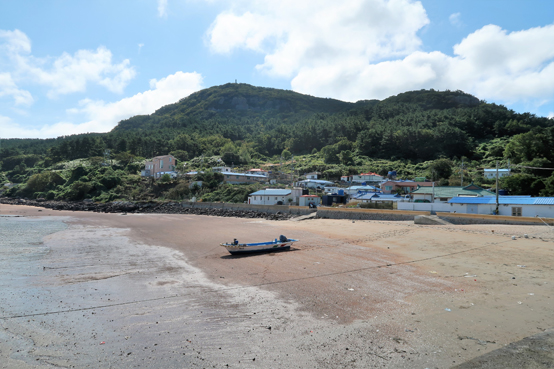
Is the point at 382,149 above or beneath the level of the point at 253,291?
above

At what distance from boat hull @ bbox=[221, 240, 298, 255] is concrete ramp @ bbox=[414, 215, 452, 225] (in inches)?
538

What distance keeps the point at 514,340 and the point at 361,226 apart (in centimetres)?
2128

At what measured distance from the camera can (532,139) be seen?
177ft

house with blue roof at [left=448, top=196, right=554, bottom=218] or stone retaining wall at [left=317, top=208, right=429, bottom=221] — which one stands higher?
house with blue roof at [left=448, top=196, right=554, bottom=218]

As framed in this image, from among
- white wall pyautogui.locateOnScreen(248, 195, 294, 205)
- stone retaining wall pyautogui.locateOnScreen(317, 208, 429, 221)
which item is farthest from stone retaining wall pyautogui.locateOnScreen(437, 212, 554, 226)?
white wall pyautogui.locateOnScreen(248, 195, 294, 205)

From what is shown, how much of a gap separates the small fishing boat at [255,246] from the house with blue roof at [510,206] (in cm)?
1876

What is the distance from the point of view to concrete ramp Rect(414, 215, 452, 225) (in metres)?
25.8

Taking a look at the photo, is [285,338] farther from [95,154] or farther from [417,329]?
[95,154]

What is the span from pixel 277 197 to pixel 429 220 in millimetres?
27150

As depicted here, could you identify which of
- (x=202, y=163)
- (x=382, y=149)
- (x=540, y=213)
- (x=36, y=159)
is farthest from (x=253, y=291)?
(x=36, y=159)

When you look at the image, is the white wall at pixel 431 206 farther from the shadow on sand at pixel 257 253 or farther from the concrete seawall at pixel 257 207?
the shadow on sand at pixel 257 253

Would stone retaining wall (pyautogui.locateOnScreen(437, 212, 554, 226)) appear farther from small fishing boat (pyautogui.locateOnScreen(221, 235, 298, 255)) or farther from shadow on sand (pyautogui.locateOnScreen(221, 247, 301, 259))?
small fishing boat (pyautogui.locateOnScreen(221, 235, 298, 255))

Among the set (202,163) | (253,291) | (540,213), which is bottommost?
(253,291)

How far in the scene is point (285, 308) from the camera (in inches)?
363
